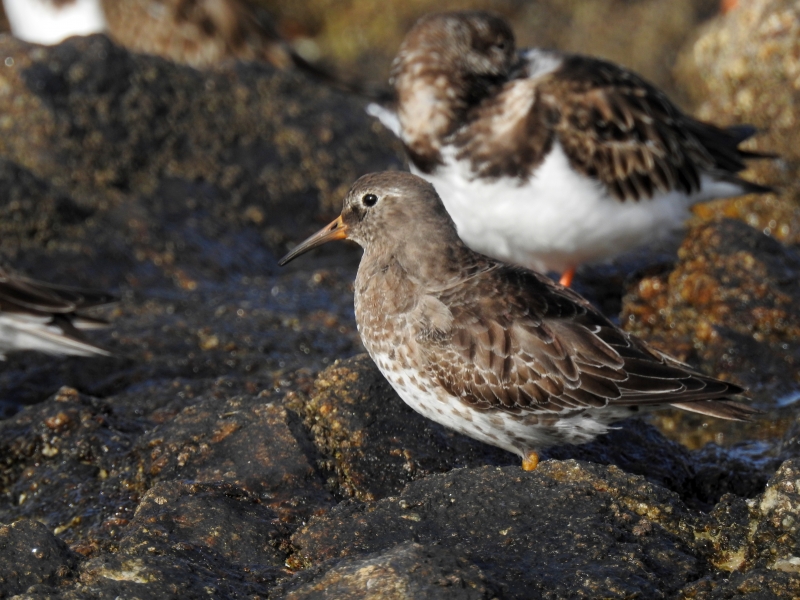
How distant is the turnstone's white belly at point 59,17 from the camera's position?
369 inches

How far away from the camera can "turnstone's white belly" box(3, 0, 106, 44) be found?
9367 mm

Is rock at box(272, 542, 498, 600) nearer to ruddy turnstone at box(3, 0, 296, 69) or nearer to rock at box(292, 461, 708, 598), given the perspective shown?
rock at box(292, 461, 708, 598)

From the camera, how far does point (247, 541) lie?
10.5ft

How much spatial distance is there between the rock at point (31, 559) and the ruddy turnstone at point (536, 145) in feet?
10.4

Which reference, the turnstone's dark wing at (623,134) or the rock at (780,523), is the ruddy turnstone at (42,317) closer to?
the turnstone's dark wing at (623,134)

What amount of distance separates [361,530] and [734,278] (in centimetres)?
325

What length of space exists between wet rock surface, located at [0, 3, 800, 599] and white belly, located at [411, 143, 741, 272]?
1.06ft

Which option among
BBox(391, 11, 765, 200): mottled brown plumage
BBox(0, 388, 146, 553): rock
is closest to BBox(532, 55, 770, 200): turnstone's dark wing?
BBox(391, 11, 765, 200): mottled brown plumage

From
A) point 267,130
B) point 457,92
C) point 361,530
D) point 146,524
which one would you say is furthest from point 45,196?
point 361,530

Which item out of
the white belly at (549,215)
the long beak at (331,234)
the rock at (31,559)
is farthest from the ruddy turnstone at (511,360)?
the white belly at (549,215)

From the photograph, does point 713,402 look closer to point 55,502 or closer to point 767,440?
point 767,440

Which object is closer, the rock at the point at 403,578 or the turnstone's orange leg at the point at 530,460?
the rock at the point at 403,578

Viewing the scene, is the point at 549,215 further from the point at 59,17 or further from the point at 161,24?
the point at 59,17

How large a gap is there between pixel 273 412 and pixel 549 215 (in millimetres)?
2259
